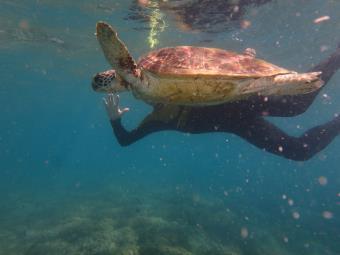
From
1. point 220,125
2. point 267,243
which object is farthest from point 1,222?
point 220,125

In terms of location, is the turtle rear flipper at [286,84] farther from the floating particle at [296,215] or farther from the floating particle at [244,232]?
the floating particle at [296,215]

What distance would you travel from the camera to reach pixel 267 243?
14555 millimetres

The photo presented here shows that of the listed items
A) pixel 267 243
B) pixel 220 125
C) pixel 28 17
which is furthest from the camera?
pixel 28 17

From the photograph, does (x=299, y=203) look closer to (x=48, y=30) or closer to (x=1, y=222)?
(x=1, y=222)

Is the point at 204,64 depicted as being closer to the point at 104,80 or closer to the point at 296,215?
the point at 104,80

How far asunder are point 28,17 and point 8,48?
10304 millimetres

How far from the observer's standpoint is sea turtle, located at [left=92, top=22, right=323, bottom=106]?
4.71 meters

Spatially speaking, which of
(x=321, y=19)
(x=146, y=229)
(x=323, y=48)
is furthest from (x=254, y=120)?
(x=323, y=48)

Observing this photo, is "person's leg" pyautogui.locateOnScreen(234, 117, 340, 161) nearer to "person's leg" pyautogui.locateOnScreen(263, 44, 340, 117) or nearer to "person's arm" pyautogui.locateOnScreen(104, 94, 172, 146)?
"person's leg" pyautogui.locateOnScreen(263, 44, 340, 117)

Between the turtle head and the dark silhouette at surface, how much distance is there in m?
12.4

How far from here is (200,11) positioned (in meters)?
17.8

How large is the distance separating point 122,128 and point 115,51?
444cm

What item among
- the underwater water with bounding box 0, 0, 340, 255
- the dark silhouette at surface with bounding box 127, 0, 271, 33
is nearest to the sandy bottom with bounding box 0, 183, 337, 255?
the underwater water with bounding box 0, 0, 340, 255

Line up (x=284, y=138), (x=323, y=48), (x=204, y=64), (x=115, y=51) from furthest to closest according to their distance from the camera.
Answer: (x=323, y=48) → (x=284, y=138) → (x=204, y=64) → (x=115, y=51)
